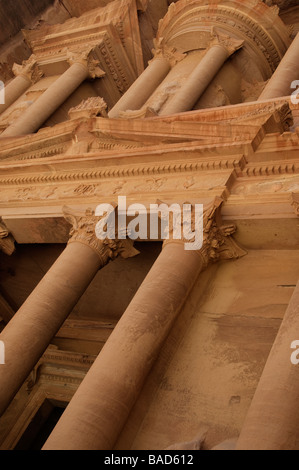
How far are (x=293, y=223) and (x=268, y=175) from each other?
119 centimetres

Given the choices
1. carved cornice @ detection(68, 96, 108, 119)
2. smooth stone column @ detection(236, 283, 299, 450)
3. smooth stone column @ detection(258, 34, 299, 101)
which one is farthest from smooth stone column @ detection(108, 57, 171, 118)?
smooth stone column @ detection(236, 283, 299, 450)

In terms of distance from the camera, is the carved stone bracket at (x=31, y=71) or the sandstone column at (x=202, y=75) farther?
the carved stone bracket at (x=31, y=71)

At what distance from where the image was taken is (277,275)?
8508mm

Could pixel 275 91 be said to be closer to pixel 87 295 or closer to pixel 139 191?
pixel 139 191

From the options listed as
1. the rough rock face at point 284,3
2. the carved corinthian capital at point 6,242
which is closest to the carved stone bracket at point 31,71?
the rough rock face at point 284,3

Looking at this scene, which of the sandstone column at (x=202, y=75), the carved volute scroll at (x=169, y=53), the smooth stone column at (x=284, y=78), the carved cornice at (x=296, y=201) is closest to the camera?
the carved cornice at (x=296, y=201)

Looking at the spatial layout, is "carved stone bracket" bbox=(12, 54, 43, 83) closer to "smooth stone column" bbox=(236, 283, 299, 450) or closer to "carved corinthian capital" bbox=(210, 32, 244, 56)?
"carved corinthian capital" bbox=(210, 32, 244, 56)

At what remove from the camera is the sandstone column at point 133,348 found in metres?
6.29

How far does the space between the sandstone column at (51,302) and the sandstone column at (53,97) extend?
9.79 meters

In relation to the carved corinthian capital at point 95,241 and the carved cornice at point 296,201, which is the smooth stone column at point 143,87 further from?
the carved cornice at point 296,201

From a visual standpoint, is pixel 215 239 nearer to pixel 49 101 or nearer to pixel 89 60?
pixel 49 101

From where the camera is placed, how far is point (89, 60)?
21250 mm

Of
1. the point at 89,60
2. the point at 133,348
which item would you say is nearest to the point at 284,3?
the point at 89,60
